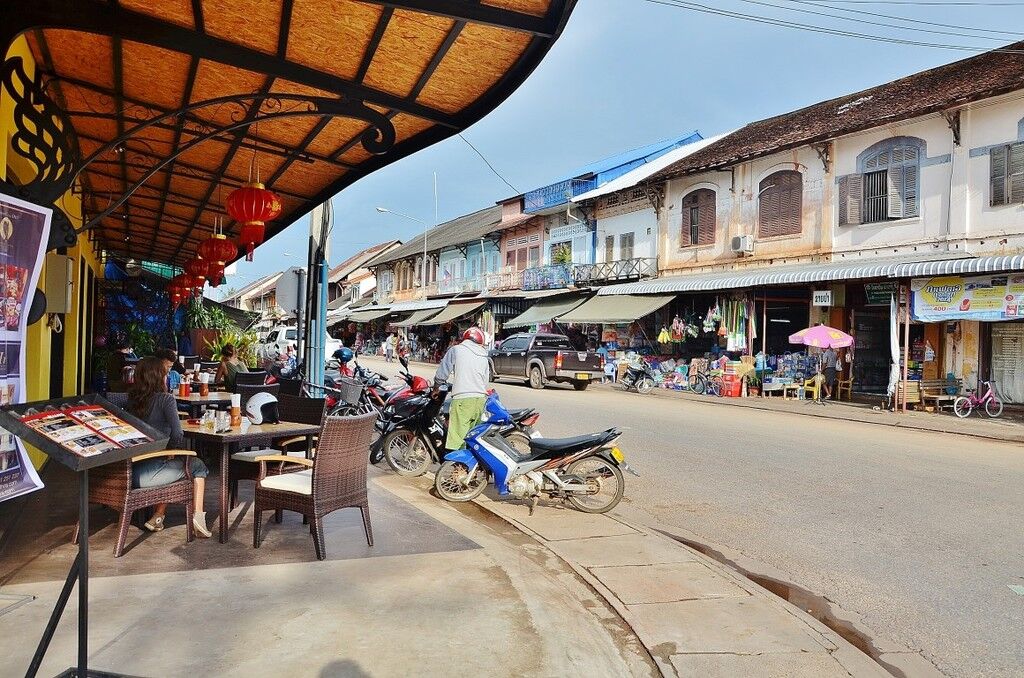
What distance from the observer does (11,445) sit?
3881 millimetres

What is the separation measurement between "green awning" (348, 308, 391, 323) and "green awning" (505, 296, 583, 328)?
1553cm

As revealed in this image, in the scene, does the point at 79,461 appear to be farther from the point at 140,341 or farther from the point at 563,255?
the point at 563,255

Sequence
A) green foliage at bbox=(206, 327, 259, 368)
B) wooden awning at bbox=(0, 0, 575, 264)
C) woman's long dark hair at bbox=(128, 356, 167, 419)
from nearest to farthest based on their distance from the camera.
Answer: wooden awning at bbox=(0, 0, 575, 264) < woman's long dark hair at bbox=(128, 356, 167, 419) < green foliage at bbox=(206, 327, 259, 368)

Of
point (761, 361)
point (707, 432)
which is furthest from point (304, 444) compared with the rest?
point (761, 361)

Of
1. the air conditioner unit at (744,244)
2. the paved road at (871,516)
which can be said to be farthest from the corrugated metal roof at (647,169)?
the paved road at (871,516)

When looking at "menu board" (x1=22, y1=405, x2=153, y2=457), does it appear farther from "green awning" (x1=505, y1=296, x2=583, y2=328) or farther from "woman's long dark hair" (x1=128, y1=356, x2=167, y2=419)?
"green awning" (x1=505, y1=296, x2=583, y2=328)

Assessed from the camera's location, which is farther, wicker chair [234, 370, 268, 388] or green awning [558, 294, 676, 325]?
green awning [558, 294, 676, 325]

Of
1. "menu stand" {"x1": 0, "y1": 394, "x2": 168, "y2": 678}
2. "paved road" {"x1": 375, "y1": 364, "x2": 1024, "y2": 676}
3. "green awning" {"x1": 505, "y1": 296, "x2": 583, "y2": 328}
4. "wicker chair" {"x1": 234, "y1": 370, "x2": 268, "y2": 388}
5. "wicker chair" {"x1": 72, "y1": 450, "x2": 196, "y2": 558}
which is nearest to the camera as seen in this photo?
"menu stand" {"x1": 0, "y1": 394, "x2": 168, "y2": 678}

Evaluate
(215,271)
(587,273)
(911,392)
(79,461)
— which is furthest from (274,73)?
(587,273)

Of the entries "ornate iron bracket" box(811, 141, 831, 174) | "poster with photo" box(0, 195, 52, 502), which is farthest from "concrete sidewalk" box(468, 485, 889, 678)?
"ornate iron bracket" box(811, 141, 831, 174)

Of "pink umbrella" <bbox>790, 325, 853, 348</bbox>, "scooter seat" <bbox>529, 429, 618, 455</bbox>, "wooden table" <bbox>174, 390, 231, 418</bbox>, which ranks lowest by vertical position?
"scooter seat" <bbox>529, 429, 618, 455</bbox>

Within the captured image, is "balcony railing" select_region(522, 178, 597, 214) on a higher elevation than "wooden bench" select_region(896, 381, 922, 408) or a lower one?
higher

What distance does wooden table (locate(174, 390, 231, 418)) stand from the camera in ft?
24.8

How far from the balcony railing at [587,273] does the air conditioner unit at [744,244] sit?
411 centimetres
